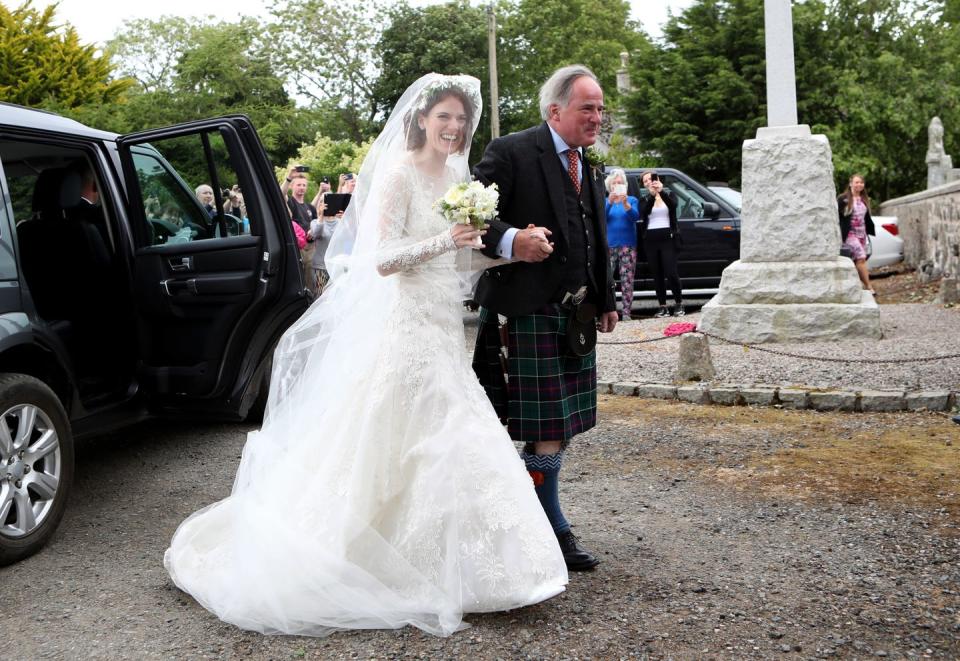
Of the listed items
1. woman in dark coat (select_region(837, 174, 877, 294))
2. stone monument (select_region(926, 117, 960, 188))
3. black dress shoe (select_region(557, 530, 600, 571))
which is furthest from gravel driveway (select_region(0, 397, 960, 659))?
stone monument (select_region(926, 117, 960, 188))

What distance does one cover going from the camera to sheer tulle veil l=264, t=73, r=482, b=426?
4.07 meters

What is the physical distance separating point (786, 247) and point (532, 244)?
7164mm

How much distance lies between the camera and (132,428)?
773 centimetres

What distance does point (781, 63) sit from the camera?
1050cm

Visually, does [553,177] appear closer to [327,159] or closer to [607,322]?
[607,322]

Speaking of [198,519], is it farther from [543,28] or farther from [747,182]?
[543,28]

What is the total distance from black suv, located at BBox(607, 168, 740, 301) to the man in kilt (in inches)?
394

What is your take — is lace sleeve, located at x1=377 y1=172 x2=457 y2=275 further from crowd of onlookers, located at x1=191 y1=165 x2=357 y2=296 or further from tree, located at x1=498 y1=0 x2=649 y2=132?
tree, located at x1=498 y1=0 x2=649 y2=132

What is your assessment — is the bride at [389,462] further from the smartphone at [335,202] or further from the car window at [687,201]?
the car window at [687,201]

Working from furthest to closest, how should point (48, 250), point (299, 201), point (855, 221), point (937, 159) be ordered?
point (937, 159) < point (855, 221) < point (299, 201) < point (48, 250)

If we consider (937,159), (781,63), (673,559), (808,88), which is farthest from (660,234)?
(808,88)

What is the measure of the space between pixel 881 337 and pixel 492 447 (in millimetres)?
7342

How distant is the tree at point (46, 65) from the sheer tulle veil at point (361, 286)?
105ft

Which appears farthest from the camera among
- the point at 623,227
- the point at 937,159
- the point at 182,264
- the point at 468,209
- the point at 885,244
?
the point at 937,159
